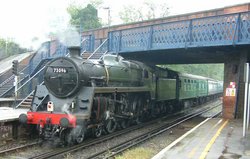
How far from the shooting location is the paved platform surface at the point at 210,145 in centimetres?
804

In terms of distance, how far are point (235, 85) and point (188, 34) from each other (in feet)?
11.5

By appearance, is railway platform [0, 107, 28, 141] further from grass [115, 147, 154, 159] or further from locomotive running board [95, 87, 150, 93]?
grass [115, 147, 154, 159]

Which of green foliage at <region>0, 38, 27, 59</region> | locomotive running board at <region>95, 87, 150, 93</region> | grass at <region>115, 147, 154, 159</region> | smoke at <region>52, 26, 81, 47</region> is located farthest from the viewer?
green foliage at <region>0, 38, 27, 59</region>

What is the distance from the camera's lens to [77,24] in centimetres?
3962

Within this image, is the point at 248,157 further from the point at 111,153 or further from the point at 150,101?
the point at 150,101

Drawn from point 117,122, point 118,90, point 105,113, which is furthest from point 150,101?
point 105,113

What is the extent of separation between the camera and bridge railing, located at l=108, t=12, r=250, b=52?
1451cm

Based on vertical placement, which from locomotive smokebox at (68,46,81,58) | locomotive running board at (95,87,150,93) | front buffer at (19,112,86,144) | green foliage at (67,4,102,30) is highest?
green foliage at (67,4,102,30)

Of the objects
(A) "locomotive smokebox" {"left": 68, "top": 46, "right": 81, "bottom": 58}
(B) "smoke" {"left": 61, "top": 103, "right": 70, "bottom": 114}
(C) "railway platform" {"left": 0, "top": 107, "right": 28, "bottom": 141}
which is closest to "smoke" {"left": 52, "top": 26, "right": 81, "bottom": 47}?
(A) "locomotive smokebox" {"left": 68, "top": 46, "right": 81, "bottom": 58}

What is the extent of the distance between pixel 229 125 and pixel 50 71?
7.66 meters

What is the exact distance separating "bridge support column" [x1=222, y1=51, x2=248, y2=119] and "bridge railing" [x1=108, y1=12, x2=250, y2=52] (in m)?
2.03

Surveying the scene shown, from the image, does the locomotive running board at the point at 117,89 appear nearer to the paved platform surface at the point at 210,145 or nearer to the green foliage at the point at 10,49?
the paved platform surface at the point at 210,145

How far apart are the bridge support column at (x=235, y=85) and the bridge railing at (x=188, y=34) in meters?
2.03

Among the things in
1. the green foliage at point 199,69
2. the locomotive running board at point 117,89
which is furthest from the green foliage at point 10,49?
the locomotive running board at point 117,89
